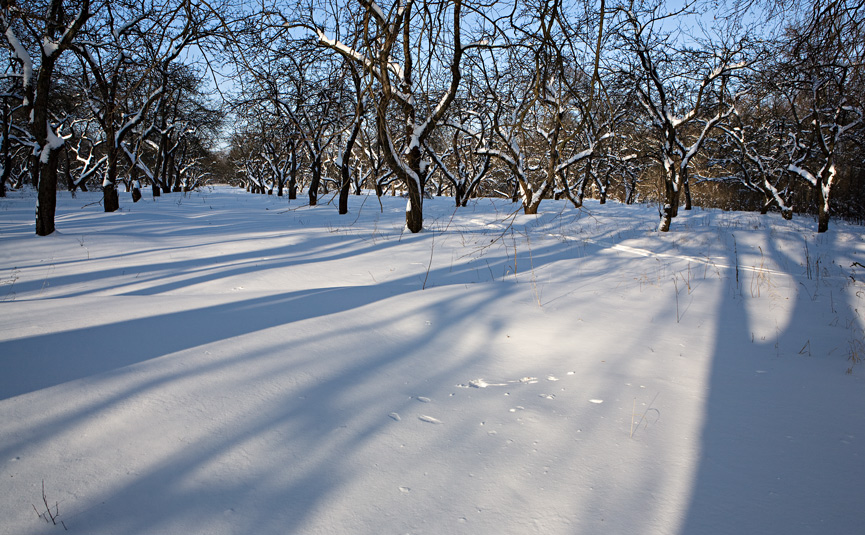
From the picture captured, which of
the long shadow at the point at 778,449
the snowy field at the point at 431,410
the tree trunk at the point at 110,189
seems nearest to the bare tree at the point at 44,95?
the tree trunk at the point at 110,189

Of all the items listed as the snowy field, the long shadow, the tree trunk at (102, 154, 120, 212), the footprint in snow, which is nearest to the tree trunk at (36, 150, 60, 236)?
the tree trunk at (102, 154, 120, 212)

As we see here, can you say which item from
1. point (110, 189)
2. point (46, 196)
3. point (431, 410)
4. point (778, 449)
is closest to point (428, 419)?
point (431, 410)

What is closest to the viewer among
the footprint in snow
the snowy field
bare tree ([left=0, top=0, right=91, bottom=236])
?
the snowy field

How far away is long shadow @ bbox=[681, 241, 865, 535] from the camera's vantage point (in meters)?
1.38

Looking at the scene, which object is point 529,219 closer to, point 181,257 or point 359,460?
point 181,257

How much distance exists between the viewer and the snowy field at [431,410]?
53.8 inches

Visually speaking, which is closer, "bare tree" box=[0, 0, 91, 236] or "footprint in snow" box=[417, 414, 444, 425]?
"footprint in snow" box=[417, 414, 444, 425]

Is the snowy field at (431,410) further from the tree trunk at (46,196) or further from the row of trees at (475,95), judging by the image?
the tree trunk at (46,196)

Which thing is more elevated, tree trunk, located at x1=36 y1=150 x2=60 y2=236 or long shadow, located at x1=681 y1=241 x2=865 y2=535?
tree trunk, located at x1=36 y1=150 x2=60 y2=236

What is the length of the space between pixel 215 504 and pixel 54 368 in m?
1.44

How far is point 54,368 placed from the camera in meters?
2.13

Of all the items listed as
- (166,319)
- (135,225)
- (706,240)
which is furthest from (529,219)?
(166,319)

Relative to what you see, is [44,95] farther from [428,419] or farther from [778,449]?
[778,449]

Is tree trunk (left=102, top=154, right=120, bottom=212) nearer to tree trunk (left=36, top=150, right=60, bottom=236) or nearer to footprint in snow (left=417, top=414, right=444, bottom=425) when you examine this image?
tree trunk (left=36, top=150, right=60, bottom=236)
